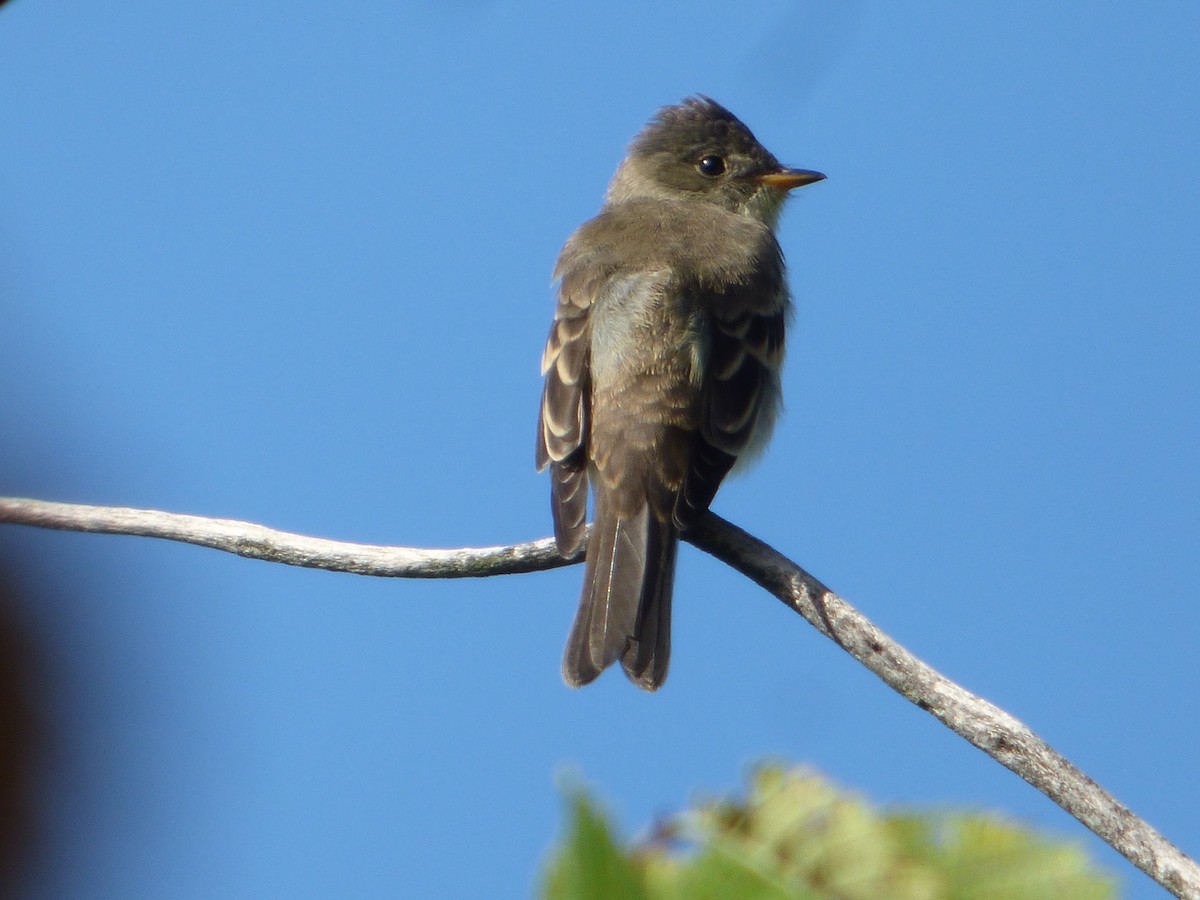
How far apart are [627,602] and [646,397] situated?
3.14 ft

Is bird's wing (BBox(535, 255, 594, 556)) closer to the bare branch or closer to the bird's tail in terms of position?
the bird's tail

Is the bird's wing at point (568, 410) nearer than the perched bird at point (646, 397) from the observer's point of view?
No

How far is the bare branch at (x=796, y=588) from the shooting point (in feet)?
10.1

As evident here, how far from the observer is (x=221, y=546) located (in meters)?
4.34

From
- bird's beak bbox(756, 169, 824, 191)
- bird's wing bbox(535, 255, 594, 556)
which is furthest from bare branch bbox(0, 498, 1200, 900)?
bird's beak bbox(756, 169, 824, 191)

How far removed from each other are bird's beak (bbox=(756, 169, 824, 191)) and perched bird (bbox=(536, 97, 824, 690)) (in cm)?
106

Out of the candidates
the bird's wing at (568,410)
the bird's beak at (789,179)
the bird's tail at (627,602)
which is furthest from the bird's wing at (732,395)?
the bird's beak at (789,179)

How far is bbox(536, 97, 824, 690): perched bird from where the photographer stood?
5219 mm


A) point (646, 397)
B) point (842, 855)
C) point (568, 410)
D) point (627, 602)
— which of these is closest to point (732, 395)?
point (646, 397)

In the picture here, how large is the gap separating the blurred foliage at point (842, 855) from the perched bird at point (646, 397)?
414 cm

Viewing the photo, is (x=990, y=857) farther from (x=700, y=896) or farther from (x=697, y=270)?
(x=697, y=270)

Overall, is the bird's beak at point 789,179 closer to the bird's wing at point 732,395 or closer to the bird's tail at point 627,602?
the bird's wing at point 732,395

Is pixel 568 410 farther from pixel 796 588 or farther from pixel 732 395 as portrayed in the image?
pixel 796 588

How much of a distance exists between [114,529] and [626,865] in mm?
3930
